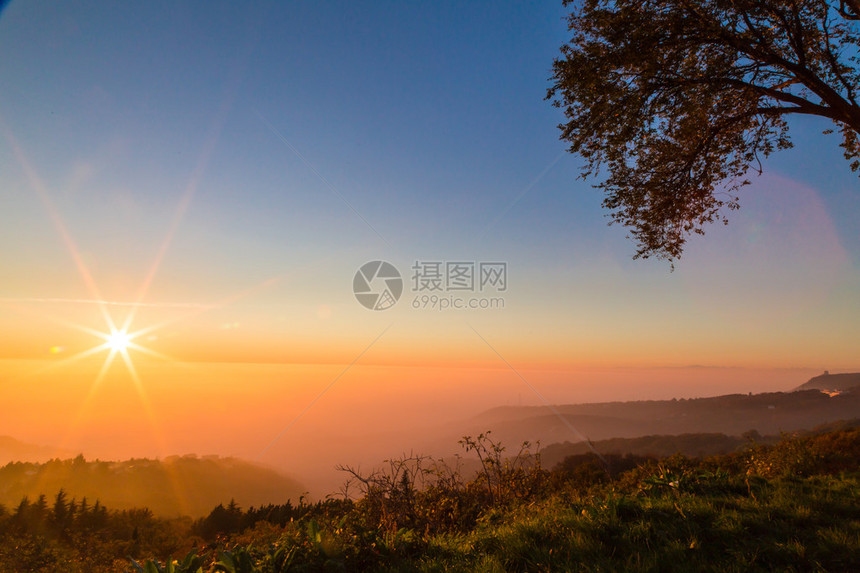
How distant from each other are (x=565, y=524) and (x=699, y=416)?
152966 mm

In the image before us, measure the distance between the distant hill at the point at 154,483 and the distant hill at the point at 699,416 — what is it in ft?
313

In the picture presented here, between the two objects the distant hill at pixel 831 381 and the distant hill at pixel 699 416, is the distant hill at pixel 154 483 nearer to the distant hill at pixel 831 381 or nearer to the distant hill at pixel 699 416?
the distant hill at pixel 699 416

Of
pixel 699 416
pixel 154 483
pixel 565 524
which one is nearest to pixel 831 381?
pixel 699 416

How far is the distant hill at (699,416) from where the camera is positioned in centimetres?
9500

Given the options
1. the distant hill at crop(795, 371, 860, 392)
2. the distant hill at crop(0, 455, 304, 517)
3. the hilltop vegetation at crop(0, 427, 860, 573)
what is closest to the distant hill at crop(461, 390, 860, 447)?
the distant hill at crop(795, 371, 860, 392)

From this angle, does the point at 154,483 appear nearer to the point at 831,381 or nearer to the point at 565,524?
the point at 565,524

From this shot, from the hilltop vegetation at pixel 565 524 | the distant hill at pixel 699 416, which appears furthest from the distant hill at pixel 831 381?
the hilltop vegetation at pixel 565 524

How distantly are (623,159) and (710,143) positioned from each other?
2311 millimetres

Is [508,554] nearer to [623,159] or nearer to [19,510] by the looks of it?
[623,159]

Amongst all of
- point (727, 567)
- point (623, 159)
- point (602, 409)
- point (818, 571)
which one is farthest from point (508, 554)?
point (602, 409)

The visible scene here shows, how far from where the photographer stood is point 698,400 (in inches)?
5182

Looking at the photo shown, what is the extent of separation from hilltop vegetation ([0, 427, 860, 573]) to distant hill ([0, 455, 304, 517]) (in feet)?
278

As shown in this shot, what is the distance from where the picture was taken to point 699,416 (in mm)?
124750

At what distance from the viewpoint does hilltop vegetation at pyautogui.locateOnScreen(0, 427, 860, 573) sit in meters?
3.56
